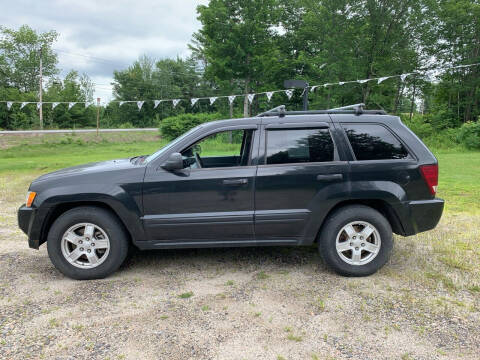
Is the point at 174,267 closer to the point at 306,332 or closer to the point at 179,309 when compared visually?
the point at 179,309

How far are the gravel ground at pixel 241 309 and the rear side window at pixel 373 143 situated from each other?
1326 mm

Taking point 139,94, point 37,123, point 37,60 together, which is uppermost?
point 37,60

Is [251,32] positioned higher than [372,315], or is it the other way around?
[251,32]

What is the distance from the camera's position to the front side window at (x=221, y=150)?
12.5 feet

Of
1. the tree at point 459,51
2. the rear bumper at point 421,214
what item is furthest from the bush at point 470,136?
the rear bumper at point 421,214

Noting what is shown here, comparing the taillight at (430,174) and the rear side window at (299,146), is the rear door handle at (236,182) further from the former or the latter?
the taillight at (430,174)

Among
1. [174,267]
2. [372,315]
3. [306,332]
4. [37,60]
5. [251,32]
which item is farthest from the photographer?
[37,60]

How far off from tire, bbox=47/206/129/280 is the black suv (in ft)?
0.04

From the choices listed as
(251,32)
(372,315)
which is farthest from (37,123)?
(372,315)

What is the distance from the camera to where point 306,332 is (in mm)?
2658

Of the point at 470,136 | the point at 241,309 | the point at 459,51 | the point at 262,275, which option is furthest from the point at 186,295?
the point at 459,51

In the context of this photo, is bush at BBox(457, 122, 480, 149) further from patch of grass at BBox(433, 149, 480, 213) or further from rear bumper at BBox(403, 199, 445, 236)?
rear bumper at BBox(403, 199, 445, 236)

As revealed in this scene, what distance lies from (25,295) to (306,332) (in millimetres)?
2740

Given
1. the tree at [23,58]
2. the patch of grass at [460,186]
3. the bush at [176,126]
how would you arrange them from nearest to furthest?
the patch of grass at [460,186] < the bush at [176,126] < the tree at [23,58]
